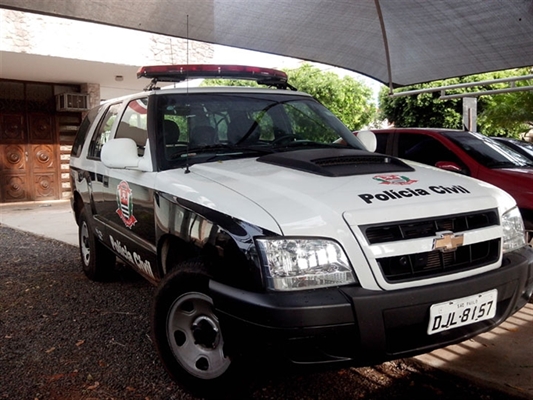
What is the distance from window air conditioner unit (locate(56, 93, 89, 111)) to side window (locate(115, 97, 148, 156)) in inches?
361

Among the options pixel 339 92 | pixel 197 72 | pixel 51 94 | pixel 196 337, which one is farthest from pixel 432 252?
pixel 339 92

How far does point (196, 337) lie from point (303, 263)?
33.2 inches

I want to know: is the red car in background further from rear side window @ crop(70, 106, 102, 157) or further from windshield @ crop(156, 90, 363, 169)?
rear side window @ crop(70, 106, 102, 157)

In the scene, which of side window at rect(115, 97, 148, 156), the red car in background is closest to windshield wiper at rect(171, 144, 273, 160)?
side window at rect(115, 97, 148, 156)

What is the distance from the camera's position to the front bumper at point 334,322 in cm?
212

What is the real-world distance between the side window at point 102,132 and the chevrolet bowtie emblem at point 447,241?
121 inches

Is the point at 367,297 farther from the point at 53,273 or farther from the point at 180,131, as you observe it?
the point at 53,273

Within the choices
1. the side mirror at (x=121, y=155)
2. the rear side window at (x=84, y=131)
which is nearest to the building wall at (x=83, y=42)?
the rear side window at (x=84, y=131)

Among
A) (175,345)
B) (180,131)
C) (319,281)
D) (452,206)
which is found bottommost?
(175,345)

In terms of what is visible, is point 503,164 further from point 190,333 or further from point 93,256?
point 93,256

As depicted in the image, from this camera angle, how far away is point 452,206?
249cm

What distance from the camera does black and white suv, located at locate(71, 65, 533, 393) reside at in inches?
86.2

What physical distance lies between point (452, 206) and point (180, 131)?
1.80 m

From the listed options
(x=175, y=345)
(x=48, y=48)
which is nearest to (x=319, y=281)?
(x=175, y=345)
